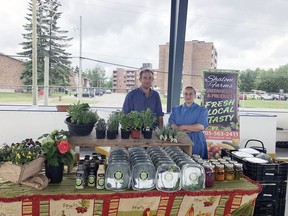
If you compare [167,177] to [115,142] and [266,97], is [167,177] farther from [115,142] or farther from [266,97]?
[266,97]

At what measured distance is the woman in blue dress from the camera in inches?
98.9

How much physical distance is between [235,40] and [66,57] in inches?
194

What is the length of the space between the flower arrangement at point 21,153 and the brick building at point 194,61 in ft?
11.3

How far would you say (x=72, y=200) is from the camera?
5.55ft

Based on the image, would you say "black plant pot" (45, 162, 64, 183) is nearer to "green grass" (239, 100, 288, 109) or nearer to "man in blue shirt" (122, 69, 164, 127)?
"man in blue shirt" (122, 69, 164, 127)

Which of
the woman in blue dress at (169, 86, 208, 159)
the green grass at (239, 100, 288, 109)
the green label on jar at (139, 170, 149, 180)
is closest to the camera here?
the green label on jar at (139, 170, 149, 180)

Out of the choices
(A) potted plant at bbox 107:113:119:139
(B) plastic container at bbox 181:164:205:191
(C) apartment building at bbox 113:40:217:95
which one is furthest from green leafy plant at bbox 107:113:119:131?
(C) apartment building at bbox 113:40:217:95

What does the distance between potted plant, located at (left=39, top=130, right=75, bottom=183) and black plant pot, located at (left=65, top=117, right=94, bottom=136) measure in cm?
11

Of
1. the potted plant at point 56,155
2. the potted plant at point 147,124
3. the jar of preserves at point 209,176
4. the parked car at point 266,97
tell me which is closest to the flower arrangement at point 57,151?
the potted plant at point 56,155

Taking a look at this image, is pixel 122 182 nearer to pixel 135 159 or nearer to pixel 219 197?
pixel 135 159

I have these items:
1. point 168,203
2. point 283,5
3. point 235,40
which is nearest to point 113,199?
point 168,203

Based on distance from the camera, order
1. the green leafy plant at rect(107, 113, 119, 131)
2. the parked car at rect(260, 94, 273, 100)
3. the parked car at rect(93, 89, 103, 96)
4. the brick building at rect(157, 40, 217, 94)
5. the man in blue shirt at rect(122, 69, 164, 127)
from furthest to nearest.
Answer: the parked car at rect(260, 94, 273, 100)
the parked car at rect(93, 89, 103, 96)
the brick building at rect(157, 40, 217, 94)
the man in blue shirt at rect(122, 69, 164, 127)
the green leafy plant at rect(107, 113, 119, 131)

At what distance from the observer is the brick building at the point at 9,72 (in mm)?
6895

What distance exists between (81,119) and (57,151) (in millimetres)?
298
